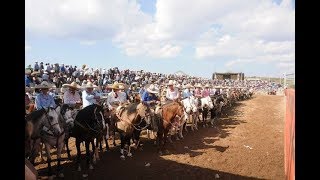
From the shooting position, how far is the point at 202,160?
Answer: 12.4 metres

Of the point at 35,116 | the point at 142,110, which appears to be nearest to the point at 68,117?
the point at 35,116

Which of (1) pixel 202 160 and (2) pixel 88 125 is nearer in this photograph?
(2) pixel 88 125

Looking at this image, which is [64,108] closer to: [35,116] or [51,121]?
[51,121]

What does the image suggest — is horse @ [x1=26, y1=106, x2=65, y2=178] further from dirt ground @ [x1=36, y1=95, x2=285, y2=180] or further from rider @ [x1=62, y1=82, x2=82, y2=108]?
rider @ [x1=62, y1=82, x2=82, y2=108]

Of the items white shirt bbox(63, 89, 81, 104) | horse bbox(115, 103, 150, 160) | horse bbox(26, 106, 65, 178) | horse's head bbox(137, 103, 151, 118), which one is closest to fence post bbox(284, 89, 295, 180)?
horse's head bbox(137, 103, 151, 118)

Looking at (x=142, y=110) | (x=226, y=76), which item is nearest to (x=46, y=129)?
(x=142, y=110)

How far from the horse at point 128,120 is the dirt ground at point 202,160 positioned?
2.49ft

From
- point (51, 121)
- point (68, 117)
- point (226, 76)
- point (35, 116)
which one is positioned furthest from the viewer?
point (226, 76)

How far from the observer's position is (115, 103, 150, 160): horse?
12297mm

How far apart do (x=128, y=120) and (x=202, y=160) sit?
3.27m

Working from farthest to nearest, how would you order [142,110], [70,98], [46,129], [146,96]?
[146,96]
[142,110]
[70,98]
[46,129]

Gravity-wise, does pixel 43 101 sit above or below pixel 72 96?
below

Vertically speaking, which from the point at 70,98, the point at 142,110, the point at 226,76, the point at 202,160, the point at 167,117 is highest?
the point at 226,76
